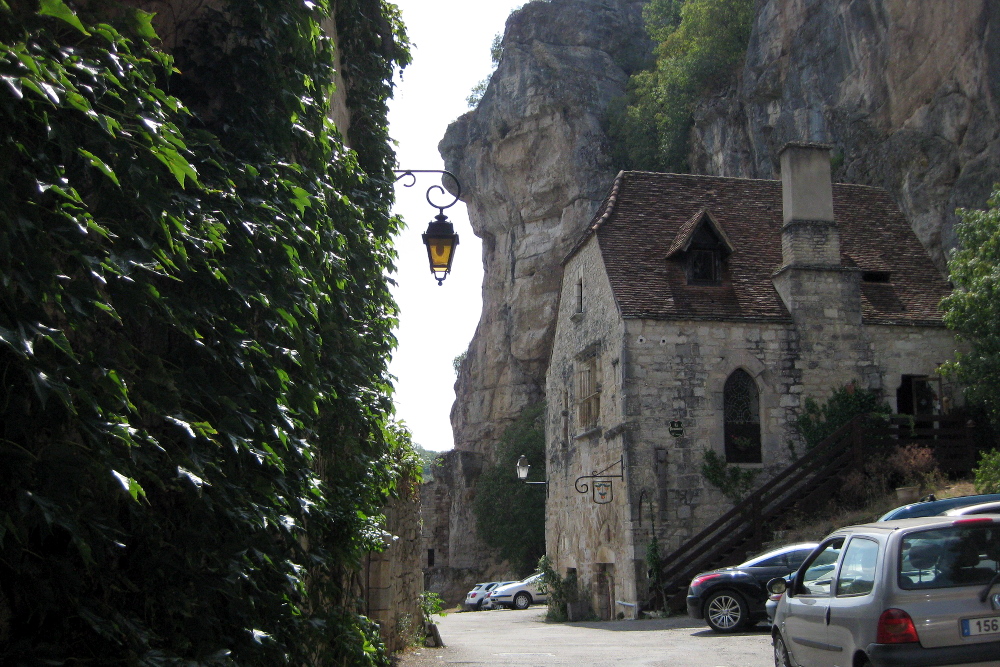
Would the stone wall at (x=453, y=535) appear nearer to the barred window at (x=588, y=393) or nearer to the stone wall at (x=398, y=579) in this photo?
the barred window at (x=588, y=393)

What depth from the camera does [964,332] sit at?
18969 mm

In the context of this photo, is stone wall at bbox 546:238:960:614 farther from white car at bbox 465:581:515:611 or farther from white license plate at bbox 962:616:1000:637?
white car at bbox 465:581:515:611

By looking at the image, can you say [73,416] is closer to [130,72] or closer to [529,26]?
[130,72]

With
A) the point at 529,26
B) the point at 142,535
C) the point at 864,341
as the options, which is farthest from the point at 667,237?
the point at 529,26

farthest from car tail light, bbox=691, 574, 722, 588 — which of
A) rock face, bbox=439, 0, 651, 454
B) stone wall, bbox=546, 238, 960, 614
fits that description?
rock face, bbox=439, 0, 651, 454

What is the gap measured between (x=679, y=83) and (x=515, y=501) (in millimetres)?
20374

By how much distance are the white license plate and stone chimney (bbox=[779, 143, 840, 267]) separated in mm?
15212

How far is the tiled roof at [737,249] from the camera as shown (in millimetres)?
20203

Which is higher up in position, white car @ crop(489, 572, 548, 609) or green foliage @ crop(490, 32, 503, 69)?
green foliage @ crop(490, 32, 503, 69)

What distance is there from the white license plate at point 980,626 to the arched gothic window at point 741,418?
46.1 ft

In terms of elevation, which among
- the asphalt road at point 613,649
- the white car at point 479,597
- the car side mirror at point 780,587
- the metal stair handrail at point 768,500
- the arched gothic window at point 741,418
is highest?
the arched gothic window at point 741,418

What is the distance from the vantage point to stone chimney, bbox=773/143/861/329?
20281 mm

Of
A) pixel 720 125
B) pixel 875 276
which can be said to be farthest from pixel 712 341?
pixel 720 125

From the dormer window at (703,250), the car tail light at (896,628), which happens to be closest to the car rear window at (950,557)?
the car tail light at (896,628)
